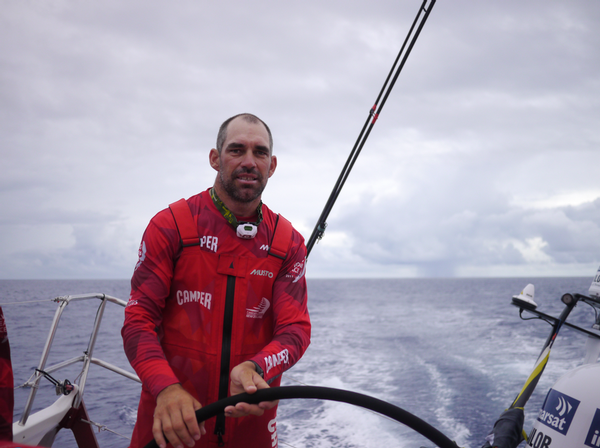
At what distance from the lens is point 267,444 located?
1500 millimetres

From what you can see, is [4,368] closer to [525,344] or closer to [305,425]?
[305,425]

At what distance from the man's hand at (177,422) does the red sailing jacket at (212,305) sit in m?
0.32

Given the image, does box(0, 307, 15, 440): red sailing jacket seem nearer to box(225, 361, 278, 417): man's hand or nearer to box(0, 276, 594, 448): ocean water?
box(225, 361, 278, 417): man's hand

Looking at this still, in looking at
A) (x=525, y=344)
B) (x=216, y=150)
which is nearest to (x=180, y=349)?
(x=216, y=150)

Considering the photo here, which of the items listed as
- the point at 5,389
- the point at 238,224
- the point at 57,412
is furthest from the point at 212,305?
the point at 57,412

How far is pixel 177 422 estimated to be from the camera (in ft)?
3.26

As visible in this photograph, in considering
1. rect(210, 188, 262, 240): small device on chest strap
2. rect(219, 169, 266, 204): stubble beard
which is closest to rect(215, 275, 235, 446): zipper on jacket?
rect(210, 188, 262, 240): small device on chest strap

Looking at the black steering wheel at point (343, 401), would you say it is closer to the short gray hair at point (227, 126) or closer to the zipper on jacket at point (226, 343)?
the zipper on jacket at point (226, 343)

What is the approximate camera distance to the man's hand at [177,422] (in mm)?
986

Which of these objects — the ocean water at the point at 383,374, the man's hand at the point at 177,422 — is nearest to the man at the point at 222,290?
the man's hand at the point at 177,422

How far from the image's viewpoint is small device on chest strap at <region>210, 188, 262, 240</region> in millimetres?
1472

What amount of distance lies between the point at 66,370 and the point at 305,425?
18.5ft

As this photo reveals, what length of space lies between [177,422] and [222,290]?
1.63 ft

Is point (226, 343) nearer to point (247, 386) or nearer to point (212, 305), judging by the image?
point (212, 305)
